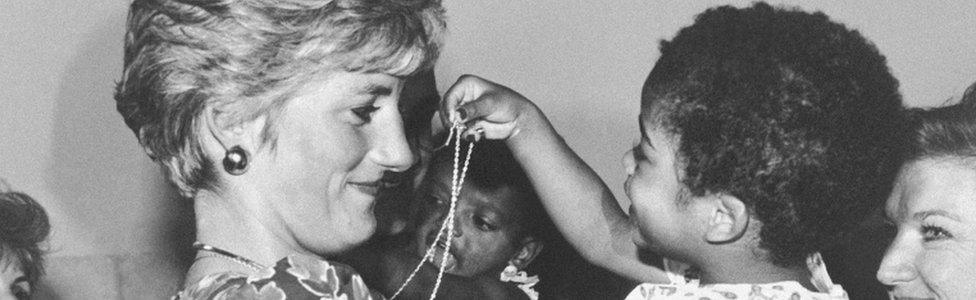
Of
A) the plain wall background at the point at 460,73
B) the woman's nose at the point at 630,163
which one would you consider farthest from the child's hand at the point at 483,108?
the plain wall background at the point at 460,73

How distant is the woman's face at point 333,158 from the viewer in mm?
1408

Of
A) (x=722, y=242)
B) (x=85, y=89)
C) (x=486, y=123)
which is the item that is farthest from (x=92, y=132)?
(x=722, y=242)

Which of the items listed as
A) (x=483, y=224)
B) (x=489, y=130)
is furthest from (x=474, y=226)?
(x=489, y=130)

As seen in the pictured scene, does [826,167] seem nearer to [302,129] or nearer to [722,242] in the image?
[722,242]

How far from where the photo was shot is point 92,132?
224 cm

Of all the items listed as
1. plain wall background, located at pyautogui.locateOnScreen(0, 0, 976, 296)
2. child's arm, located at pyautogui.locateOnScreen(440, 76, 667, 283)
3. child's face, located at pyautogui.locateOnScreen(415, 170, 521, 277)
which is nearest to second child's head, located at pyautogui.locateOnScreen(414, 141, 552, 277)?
child's face, located at pyautogui.locateOnScreen(415, 170, 521, 277)

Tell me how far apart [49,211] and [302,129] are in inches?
38.6

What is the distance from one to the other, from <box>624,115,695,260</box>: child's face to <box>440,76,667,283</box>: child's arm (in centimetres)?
12

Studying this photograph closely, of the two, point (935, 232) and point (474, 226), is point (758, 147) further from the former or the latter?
point (474, 226)

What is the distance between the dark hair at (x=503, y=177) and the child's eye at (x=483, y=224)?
2.0 inches

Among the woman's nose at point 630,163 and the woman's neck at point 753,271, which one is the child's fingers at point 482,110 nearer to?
the woman's nose at point 630,163

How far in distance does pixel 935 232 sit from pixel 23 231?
3.62 feet

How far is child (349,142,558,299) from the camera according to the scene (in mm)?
2160

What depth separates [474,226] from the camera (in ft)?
7.25
